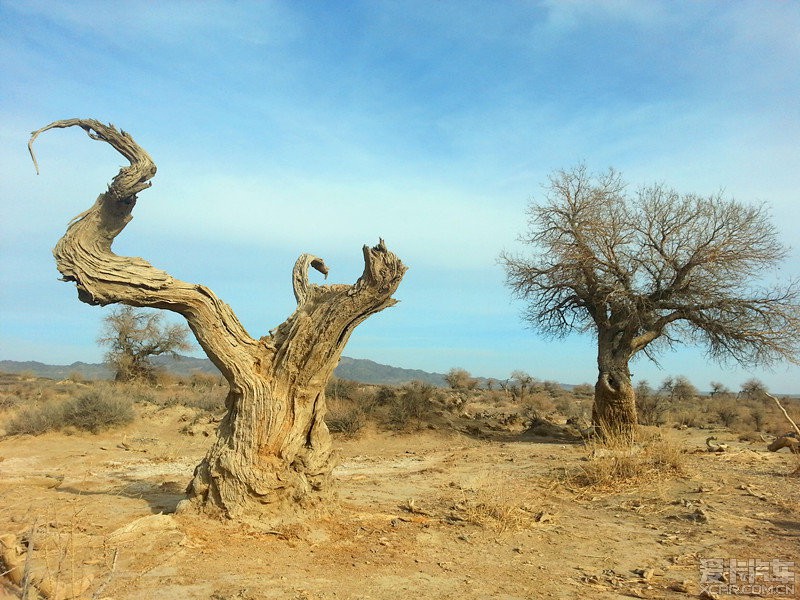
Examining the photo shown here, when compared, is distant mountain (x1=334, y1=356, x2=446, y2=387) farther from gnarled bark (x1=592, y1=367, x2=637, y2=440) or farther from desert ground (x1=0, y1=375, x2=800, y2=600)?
desert ground (x1=0, y1=375, x2=800, y2=600)

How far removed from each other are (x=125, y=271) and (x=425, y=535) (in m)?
4.26

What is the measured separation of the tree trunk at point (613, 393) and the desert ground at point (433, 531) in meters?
3.08

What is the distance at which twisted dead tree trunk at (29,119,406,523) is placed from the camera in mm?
6023

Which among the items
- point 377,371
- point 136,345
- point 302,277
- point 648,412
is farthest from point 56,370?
point 302,277

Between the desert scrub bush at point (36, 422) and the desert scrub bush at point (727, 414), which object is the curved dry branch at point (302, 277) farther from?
the desert scrub bush at point (727, 414)

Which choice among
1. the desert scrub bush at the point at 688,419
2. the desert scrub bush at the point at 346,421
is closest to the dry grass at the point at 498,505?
the desert scrub bush at the point at 346,421

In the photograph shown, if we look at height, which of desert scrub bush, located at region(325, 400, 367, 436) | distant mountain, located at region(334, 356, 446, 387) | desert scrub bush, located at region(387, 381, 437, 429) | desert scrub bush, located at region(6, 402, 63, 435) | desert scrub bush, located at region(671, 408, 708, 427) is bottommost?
desert scrub bush, located at region(6, 402, 63, 435)

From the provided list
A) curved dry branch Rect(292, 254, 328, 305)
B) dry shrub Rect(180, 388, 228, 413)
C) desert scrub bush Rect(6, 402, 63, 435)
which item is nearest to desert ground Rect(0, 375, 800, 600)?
curved dry branch Rect(292, 254, 328, 305)

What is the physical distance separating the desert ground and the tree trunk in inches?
121

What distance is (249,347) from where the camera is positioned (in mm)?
6656

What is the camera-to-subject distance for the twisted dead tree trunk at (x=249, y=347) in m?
6.02

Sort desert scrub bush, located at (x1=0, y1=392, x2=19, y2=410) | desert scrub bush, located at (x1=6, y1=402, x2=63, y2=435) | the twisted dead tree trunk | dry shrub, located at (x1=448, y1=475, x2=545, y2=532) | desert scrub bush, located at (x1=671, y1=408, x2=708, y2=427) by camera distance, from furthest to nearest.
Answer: desert scrub bush, located at (x1=671, y1=408, x2=708, y2=427) → desert scrub bush, located at (x1=0, y1=392, x2=19, y2=410) → desert scrub bush, located at (x1=6, y1=402, x2=63, y2=435) → dry shrub, located at (x1=448, y1=475, x2=545, y2=532) → the twisted dead tree trunk

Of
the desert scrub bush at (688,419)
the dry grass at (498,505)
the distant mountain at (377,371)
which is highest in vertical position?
the distant mountain at (377,371)

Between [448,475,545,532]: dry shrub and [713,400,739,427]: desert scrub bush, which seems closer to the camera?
[448,475,545,532]: dry shrub
